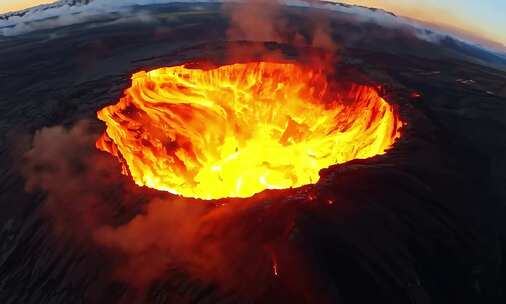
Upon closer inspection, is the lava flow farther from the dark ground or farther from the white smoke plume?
the white smoke plume

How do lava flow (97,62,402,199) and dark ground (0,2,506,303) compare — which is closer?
dark ground (0,2,506,303)

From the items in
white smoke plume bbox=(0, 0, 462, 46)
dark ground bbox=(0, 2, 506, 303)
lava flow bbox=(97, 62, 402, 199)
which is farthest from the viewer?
white smoke plume bbox=(0, 0, 462, 46)

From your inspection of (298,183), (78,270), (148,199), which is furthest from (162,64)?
(78,270)

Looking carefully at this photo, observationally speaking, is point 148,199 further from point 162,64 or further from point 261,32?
point 261,32

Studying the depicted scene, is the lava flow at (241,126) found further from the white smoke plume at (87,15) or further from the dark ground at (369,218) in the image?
the white smoke plume at (87,15)

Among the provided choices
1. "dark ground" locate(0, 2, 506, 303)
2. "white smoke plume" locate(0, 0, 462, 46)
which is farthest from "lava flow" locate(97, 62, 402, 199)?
"white smoke plume" locate(0, 0, 462, 46)

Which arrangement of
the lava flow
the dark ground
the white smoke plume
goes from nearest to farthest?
the dark ground < the lava flow < the white smoke plume

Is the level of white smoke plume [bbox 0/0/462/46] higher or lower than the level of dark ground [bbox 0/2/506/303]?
lower
